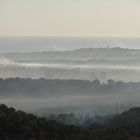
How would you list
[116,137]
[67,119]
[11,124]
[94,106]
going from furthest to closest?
[94,106], [67,119], [11,124], [116,137]

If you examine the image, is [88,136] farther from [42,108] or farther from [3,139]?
[42,108]

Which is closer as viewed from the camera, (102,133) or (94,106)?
(102,133)

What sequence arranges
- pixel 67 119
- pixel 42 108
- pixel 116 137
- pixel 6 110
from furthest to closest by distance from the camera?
pixel 42 108
pixel 67 119
pixel 6 110
pixel 116 137

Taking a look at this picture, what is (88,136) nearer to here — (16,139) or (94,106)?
(16,139)

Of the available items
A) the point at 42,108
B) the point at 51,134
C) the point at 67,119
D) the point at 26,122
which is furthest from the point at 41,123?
the point at 42,108

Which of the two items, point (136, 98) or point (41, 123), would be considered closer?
point (41, 123)

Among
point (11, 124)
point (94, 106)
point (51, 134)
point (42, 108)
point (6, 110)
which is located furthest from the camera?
point (94, 106)

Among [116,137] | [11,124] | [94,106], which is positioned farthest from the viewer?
[94,106]

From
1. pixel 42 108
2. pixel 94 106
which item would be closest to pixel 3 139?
pixel 42 108

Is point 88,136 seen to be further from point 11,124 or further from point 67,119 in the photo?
point 67,119
